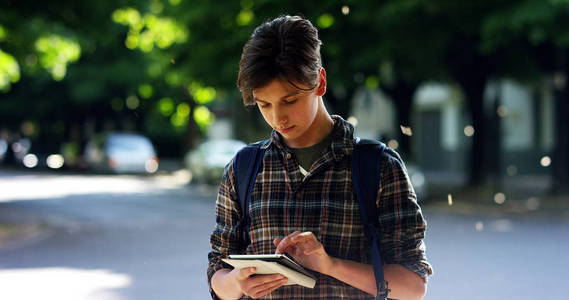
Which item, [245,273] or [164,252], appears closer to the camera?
[245,273]

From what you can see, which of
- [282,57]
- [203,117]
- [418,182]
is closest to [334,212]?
[282,57]

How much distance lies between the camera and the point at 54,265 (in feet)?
28.3

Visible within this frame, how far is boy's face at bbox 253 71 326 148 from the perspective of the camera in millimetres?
1899

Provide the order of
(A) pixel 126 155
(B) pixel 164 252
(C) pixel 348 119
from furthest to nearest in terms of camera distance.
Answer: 1. (A) pixel 126 155
2. (C) pixel 348 119
3. (B) pixel 164 252

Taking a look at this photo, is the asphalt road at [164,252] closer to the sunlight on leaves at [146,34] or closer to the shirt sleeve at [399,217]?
the shirt sleeve at [399,217]

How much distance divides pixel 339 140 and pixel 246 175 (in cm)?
28

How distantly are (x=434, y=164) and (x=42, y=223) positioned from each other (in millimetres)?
22136

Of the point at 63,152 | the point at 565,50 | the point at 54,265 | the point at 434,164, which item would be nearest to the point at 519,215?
the point at 565,50

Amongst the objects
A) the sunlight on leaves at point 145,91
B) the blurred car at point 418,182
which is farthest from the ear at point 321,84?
the sunlight on leaves at point 145,91

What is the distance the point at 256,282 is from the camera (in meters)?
1.87

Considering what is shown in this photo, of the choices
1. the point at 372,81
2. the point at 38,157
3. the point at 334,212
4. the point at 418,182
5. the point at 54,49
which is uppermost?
the point at 38,157

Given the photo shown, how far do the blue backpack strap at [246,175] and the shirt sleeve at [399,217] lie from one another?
0.36 metres

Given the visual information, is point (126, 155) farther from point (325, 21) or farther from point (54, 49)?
point (325, 21)

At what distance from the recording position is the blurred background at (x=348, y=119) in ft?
27.0
